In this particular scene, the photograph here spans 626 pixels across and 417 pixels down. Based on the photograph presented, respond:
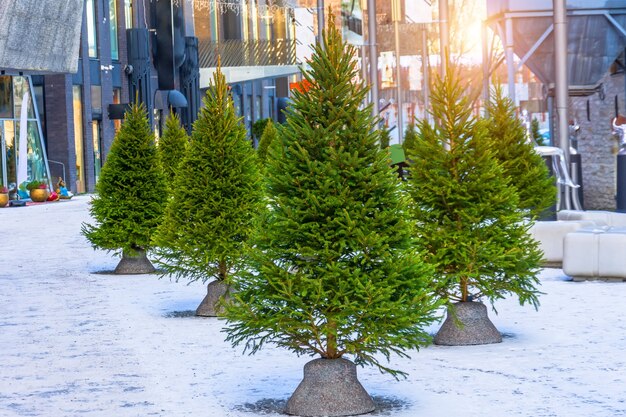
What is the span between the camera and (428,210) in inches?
552

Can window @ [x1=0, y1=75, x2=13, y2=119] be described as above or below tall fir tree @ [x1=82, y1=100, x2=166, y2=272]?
above

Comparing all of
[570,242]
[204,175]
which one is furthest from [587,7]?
[204,175]

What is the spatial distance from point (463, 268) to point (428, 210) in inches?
29.3

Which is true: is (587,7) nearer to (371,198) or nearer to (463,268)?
(463,268)

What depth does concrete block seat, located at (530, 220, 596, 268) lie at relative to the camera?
21.8 m

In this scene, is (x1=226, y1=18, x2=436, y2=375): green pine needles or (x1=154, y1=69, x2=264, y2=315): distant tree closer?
(x1=226, y1=18, x2=436, y2=375): green pine needles

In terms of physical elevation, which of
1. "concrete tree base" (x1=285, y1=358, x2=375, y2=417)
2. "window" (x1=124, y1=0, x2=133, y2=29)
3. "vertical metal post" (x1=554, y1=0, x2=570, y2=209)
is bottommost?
"concrete tree base" (x1=285, y1=358, x2=375, y2=417)

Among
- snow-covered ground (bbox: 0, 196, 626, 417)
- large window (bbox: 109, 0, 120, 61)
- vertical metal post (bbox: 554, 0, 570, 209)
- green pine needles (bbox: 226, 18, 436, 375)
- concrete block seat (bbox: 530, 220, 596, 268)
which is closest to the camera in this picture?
green pine needles (bbox: 226, 18, 436, 375)

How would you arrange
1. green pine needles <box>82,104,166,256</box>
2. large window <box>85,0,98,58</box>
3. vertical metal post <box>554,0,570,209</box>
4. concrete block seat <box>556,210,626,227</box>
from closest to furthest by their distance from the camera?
green pine needles <box>82,104,166,256</box> → concrete block seat <box>556,210,626,227</box> → vertical metal post <box>554,0,570,209</box> → large window <box>85,0,98,58</box>

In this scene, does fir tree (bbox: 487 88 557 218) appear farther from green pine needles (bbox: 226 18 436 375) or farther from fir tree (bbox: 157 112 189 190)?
green pine needles (bbox: 226 18 436 375)

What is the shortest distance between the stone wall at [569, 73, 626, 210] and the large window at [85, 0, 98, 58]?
30.6 m

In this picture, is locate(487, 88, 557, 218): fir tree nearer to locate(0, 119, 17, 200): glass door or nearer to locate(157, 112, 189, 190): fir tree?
locate(157, 112, 189, 190): fir tree

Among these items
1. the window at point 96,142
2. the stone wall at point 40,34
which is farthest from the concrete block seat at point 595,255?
the window at point 96,142

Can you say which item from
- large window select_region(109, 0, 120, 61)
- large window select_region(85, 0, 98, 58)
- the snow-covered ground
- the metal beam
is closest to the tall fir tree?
the snow-covered ground
